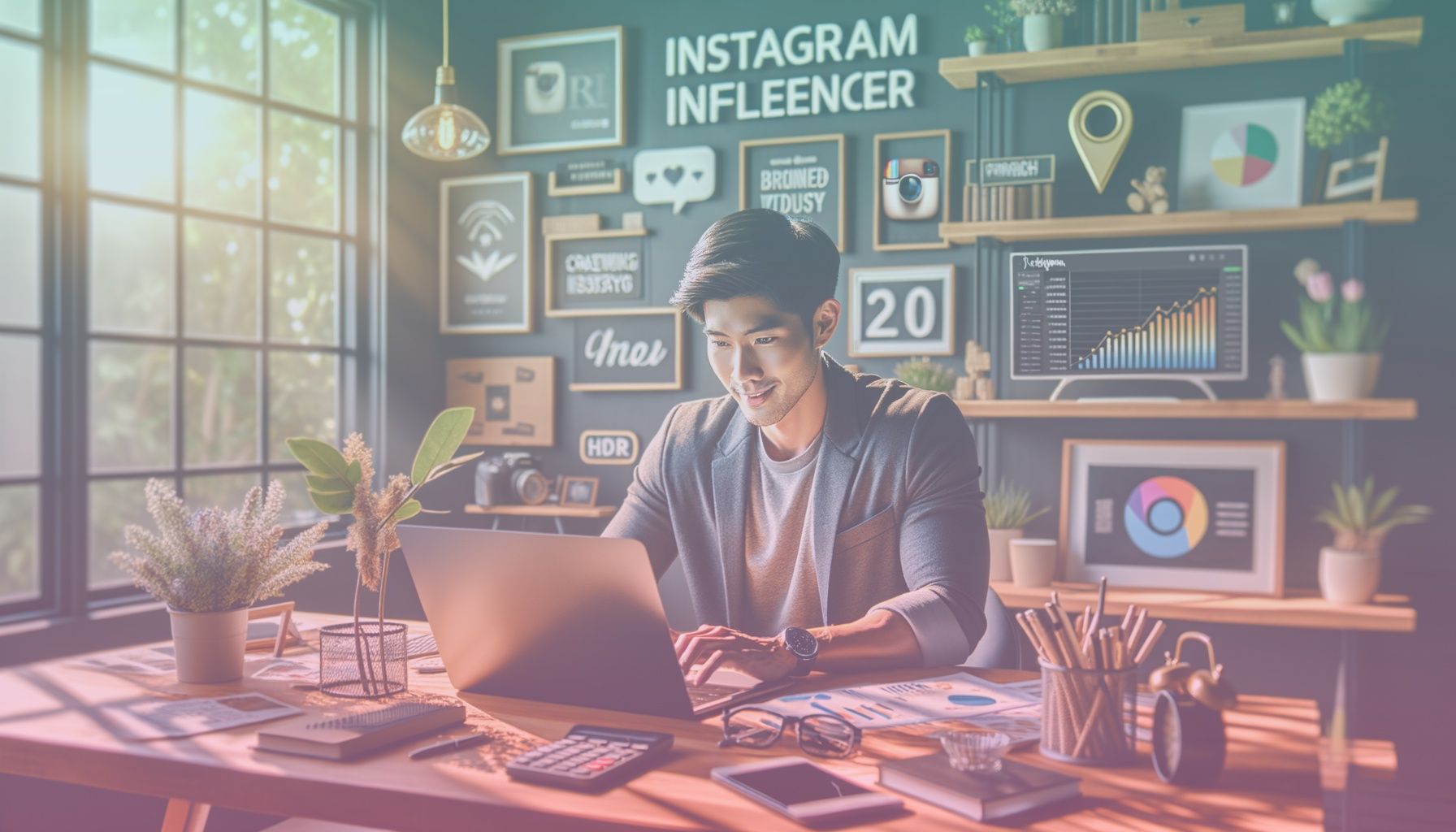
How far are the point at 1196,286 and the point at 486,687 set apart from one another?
8.27 ft

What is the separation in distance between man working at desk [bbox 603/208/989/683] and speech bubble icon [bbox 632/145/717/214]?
73.3 inches

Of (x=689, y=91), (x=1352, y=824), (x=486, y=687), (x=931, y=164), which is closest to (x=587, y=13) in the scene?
(x=689, y=91)

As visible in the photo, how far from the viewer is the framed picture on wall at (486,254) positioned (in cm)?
412

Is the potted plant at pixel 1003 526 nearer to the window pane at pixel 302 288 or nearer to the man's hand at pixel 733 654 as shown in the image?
the man's hand at pixel 733 654

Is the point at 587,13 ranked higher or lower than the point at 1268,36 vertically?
higher

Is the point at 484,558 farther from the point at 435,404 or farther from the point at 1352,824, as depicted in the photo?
the point at 435,404

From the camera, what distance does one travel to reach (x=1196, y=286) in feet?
10.7

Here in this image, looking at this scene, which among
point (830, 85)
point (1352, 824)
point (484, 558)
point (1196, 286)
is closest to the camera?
point (484, 558)

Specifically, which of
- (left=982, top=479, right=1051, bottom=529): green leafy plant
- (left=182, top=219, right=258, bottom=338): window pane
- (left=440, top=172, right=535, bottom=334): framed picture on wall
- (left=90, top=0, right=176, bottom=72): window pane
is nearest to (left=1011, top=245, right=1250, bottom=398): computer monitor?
(left=982, top=479, right=1051, bottom=529): green leafy plant

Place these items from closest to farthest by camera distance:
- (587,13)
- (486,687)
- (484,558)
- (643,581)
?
(643,581), (484,558), (486,687), (587,13)

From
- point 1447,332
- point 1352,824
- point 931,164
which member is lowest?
point 1352,824

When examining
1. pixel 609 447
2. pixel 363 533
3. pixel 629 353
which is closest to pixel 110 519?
pixel 609 447

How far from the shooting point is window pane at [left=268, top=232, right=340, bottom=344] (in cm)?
364

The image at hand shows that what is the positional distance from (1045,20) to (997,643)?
217 cm
